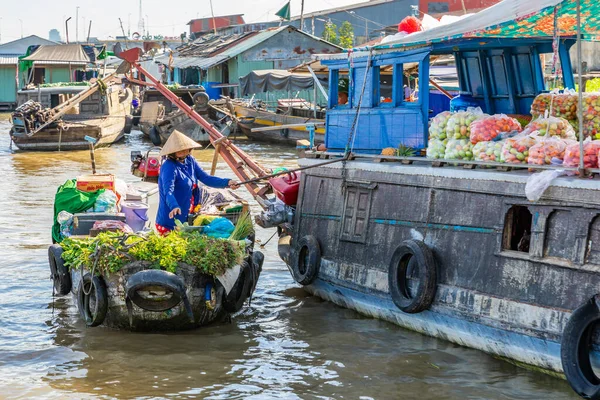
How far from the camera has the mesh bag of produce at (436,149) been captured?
27.4ft

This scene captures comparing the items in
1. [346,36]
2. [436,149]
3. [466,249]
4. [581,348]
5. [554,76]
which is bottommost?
[581,348]

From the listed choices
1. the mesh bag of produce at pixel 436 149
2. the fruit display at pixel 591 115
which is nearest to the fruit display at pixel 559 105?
the fruit display at pixel 591 115

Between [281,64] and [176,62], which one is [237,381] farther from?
[176,62]

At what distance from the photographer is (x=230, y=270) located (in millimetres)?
8406

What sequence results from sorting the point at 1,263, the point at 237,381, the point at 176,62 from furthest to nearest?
the point at 176,62 < the point at 1,263 < the point at 237,381

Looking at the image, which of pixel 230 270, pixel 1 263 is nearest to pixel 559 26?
pixel 230 270

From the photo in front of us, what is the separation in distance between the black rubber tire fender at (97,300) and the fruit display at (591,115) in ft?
15.0

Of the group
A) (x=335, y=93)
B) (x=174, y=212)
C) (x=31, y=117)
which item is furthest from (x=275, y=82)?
(x=174, y=212)

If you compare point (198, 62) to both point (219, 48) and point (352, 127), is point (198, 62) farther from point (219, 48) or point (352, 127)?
point (352, 127)

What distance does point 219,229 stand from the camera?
365 inches

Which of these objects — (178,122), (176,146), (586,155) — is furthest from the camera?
(178,122)

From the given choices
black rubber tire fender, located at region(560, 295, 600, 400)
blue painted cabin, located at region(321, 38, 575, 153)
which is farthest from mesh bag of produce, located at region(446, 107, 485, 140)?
black rubber tire fender, located at region(560, 295, 600, 400)

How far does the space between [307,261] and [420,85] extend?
2.50 meters

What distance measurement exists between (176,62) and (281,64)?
403 inches
